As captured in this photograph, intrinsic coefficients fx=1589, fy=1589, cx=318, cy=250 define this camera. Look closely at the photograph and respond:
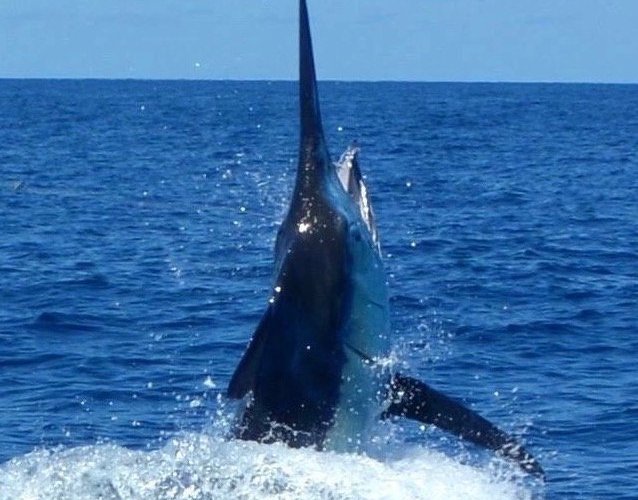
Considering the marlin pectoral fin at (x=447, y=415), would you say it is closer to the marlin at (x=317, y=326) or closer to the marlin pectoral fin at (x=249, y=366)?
the marlin at (x=317, y=326)

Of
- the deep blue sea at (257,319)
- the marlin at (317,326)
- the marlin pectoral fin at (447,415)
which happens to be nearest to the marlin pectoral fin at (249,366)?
the marlin at (317,326)

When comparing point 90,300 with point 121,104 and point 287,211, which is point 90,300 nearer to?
point 287,211

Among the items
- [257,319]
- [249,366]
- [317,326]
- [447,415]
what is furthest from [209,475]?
[257,319]

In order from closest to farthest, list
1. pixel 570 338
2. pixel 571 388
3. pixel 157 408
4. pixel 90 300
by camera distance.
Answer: pixel 157 408, pixel 571 388, pixel 570 338, pixel 90 300

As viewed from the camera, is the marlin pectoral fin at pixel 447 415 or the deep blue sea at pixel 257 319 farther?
the deep blue sea at pixel 257 319

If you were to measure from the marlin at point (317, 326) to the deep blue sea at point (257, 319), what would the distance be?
→ 0.26m

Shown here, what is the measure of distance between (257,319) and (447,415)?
1324 centimetres

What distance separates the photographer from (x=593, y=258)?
101 feet

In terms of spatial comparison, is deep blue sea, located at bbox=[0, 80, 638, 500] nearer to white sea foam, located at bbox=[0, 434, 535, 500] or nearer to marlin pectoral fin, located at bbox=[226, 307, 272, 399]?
white sea foam, located at bbox=[0, 434, 535, 500]

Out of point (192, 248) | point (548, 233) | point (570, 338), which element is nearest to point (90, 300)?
point (192, 248)

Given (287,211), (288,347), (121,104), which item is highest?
(287,211)

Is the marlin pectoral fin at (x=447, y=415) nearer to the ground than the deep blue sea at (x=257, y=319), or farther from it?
farther from it

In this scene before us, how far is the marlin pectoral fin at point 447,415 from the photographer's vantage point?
9.50 metres

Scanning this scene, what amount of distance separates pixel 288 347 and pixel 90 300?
16608 mm
